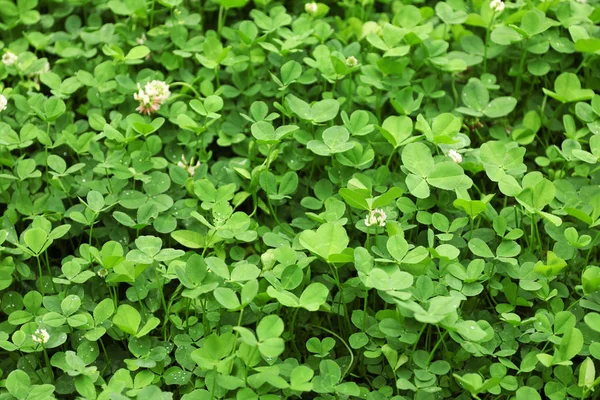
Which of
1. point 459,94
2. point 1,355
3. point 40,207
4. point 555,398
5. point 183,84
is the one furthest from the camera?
point 459,94

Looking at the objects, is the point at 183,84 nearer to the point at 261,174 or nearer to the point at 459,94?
the point at 261,174

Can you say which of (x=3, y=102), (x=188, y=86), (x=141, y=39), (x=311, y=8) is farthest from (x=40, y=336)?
(x=311, y=8)

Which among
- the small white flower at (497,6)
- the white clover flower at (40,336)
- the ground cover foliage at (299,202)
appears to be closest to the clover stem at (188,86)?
the ground cover foliage at (299,202)

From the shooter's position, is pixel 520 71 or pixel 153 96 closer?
pixel 153 96

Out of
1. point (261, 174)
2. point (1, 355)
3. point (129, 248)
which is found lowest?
point (1, 355)

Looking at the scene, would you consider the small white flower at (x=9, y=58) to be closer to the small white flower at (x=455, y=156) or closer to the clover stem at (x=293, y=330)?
the clover stem at (x=293, y=330)

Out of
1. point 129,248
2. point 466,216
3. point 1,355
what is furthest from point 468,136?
point 1,355

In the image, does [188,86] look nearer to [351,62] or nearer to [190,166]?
[190,166]
